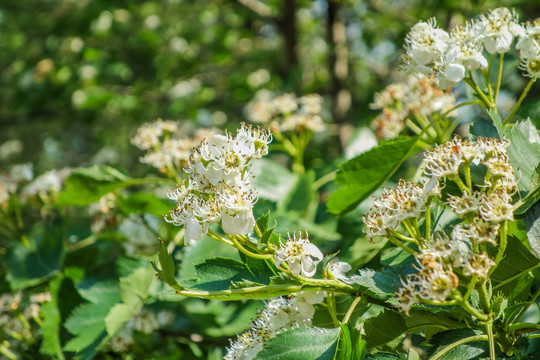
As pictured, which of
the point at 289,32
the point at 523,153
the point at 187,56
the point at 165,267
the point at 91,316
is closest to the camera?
the point at 165,267

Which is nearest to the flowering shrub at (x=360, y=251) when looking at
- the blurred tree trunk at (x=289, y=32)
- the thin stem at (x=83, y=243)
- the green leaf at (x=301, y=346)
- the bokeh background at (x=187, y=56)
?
the green leaf at (x=301, y=346)

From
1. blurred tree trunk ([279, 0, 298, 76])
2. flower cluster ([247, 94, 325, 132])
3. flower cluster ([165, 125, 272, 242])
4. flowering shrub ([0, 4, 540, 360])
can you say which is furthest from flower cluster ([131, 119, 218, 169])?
blurred tree trunk ([279, 0, 298, 76])

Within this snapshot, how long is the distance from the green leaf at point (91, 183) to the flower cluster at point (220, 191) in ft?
1.88

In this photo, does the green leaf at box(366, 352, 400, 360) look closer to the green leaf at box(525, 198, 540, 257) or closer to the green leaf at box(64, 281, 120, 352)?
the green leaf at box(525, 198, 540, 257)

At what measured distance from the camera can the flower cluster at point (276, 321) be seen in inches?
26.8

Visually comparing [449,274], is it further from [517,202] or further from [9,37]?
[9,37]

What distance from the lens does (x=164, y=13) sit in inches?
149

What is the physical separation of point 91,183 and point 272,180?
17.9 inches

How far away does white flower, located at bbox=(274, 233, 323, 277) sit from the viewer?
618 millimetres

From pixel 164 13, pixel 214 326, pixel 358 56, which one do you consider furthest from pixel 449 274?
pixel 164 13

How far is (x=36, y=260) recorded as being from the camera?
52.2 inches

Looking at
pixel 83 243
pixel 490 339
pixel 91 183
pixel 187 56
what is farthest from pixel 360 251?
pixel 187 56

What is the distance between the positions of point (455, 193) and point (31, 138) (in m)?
4.66

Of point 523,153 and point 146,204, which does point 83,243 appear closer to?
point 146,204
